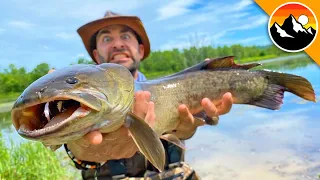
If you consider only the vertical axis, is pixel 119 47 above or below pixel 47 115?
below

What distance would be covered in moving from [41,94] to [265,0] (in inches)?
139

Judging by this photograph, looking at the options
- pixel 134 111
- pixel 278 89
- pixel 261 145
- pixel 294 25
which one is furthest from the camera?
pixel 261 145

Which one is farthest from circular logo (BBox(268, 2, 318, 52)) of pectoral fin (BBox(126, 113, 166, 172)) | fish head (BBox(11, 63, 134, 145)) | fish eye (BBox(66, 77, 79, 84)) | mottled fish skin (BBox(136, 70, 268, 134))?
fish eye (BBox(66, 77, 79, 84))

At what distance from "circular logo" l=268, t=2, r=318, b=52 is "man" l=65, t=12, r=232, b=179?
1542 millimetres

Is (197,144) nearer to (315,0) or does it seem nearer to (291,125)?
(291,125)

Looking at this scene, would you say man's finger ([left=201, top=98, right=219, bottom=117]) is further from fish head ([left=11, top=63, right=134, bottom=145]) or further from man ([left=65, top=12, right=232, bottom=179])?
fish head ([left=11, top=63, right=134, bottom=145])

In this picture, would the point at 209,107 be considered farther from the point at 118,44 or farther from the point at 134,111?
the point at 118,44

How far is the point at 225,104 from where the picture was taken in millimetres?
2678

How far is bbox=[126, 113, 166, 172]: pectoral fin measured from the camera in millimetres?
1861

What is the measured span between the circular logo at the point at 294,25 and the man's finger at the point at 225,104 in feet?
5.99

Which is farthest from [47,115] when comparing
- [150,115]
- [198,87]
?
[198,87]

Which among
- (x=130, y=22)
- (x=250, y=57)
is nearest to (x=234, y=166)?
(x=130, y=22)

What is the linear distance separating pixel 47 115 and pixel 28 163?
3.40 m

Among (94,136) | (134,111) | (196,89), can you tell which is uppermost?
(94,136)
